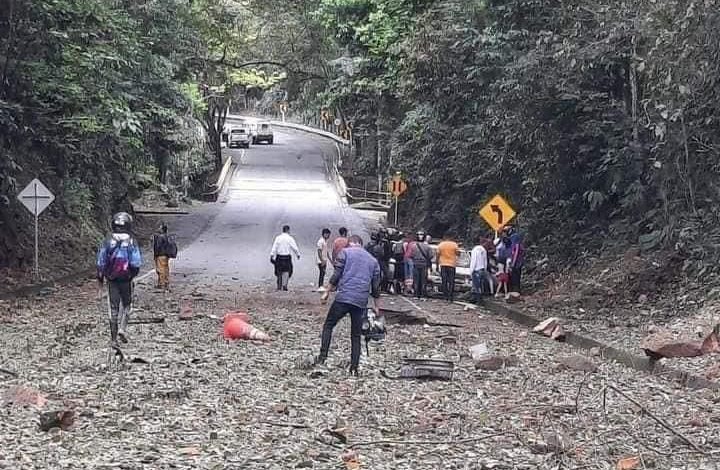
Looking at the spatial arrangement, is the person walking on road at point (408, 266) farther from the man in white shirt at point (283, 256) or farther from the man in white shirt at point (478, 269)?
the man in white shirt at point (283, 256)

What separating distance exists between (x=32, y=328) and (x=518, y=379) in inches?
348

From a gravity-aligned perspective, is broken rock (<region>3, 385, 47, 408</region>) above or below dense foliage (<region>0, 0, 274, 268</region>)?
below

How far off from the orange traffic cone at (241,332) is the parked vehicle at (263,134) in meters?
77.4

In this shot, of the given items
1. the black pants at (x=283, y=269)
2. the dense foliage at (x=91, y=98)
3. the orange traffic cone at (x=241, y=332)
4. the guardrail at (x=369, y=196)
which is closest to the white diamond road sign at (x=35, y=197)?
the dense foliage at (x=91, y=98)

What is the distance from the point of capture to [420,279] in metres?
24.8

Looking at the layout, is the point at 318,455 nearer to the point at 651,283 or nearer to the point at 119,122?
the point at 651,283

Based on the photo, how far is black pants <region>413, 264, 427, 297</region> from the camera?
24.7 m

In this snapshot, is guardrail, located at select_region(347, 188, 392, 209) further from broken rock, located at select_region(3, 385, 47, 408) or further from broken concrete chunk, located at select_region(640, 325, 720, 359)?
broken rock, located at select_region(3, 385, 47, 408)

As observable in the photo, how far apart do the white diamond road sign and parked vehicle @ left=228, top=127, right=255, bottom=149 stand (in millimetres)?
63445

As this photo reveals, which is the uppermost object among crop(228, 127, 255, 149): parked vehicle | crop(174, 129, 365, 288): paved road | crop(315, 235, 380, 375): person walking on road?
crop(228, 127, 255, 149): parked vehicle

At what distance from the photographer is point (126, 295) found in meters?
13.7

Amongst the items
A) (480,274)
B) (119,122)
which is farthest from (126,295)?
(480,274)

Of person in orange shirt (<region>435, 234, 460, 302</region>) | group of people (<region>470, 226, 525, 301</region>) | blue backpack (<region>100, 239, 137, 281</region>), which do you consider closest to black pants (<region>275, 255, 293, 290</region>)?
person in orange shirt (<region>435, 234, 460, 302</region>)

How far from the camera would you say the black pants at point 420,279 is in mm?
24741
